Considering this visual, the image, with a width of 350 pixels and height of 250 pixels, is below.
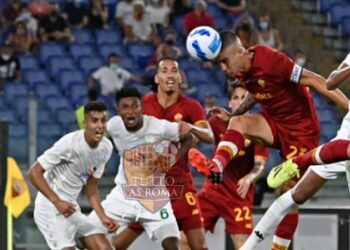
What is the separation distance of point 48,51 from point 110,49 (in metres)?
0.95

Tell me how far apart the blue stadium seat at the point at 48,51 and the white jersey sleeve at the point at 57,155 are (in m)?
7.57

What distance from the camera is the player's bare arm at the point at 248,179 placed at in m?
13.5

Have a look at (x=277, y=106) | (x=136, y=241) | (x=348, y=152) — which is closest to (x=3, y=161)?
(x=136, y=241)

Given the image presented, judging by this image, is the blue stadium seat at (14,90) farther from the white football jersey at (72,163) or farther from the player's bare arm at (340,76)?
the player's bare arm at (340,76)

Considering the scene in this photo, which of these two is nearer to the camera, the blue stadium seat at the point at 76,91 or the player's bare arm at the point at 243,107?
the player's bare arm at the point at 243,107

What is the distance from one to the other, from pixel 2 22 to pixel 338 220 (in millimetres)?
8477

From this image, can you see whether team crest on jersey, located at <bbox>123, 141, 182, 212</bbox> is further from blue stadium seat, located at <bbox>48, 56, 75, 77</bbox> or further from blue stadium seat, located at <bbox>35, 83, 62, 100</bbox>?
blue stadium seat, located at <bbox>48, 56, 75, 77</bbox>

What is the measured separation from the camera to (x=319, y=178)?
1191cm

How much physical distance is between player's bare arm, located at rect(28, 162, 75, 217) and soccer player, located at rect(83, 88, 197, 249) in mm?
344

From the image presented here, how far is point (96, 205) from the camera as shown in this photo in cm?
1305

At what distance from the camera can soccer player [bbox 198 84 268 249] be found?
13.6 m

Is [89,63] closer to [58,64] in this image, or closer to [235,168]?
[58,64]

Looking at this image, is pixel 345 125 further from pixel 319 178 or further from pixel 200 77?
pixel 200 77

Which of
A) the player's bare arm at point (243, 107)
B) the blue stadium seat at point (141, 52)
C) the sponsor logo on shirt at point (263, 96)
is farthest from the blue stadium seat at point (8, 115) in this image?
the sponsor logo on shirt at point (263, 96)
